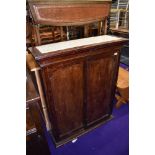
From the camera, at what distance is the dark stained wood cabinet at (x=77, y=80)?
118cm

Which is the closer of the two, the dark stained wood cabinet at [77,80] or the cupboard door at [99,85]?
the dark stained wood cabinet at [77,80]

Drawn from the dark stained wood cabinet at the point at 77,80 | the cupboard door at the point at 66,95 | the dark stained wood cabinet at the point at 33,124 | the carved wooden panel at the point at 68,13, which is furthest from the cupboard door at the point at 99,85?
the dark stained wood cabinet at the point at 33,124

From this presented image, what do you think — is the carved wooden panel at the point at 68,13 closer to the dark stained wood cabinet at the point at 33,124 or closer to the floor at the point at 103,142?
the dark stained wood cabinet at the point at 33,124

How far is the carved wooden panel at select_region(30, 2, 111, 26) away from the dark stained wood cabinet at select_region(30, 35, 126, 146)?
0.20 meters

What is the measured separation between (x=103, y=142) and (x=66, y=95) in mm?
864

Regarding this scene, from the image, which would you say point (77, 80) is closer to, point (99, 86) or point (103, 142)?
point (99, 86)

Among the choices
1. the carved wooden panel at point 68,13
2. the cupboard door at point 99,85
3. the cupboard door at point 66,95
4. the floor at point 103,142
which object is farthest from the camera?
the floor at point 103,142

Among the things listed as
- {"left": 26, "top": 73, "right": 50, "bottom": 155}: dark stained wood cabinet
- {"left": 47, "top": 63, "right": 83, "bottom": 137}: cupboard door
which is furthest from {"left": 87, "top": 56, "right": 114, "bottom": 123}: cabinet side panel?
{"left": 26, "top": 73, "right": 50, "bottom": 155}: dark stained wood cabinet

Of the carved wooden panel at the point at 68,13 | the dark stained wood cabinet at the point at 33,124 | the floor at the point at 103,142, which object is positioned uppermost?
the carved wooden panel at the point at 68,13

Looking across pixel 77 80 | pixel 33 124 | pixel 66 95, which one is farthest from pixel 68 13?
pixel 33 124
